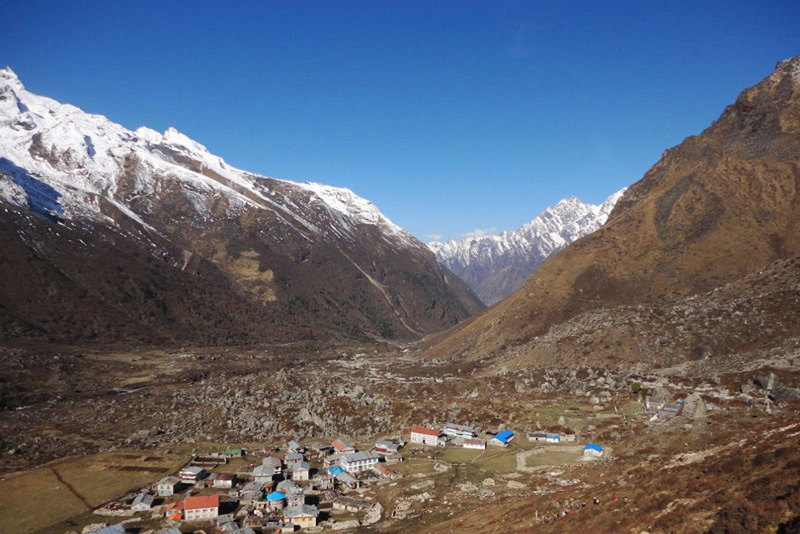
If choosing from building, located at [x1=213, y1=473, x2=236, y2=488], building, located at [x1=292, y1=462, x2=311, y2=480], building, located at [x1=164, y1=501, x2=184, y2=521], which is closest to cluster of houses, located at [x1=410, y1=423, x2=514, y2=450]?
building, located at [x1=292, y1=462, x2=311, y2=480]

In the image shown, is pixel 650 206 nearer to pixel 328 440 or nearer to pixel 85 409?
pixel 328 440

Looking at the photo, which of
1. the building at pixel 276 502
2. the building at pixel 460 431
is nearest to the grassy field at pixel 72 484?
the building at pixel 276 502

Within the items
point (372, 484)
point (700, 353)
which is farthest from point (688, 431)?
point (700, 353)

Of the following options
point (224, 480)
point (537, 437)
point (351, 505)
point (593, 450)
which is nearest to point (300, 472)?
point (224, 480)

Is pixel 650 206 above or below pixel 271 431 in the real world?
above

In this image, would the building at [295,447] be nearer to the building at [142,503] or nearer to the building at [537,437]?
the building at [142,503]

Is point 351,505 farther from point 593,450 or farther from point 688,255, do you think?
point 688,255
